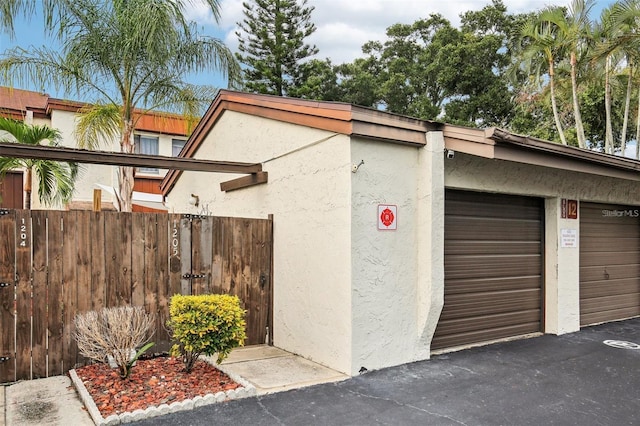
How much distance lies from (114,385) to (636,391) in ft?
17.0

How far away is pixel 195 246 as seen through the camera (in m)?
5.86

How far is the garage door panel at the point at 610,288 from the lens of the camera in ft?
26.1

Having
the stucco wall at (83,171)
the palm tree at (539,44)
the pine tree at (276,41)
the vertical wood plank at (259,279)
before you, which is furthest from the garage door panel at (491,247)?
the pine tree at (276,41)

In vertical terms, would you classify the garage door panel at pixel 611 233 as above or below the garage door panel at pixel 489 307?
above

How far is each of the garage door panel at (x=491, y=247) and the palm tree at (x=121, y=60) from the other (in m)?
6.54

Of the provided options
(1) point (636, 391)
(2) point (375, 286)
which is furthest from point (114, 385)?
(1) point (636, 391)

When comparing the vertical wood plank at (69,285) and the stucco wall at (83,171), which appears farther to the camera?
the stucco wall at (83,171)

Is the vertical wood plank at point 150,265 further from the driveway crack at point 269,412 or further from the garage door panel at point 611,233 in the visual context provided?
the garage door panel at point 611,233

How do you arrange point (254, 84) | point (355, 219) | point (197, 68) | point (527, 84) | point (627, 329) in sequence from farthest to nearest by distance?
point (254, 84) < point (527, 84) < point (197, 68) < point (627, 329) < point (355, 219)

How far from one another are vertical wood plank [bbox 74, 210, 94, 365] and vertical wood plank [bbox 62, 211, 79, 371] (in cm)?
2

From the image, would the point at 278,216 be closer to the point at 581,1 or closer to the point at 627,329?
the point at 627,329

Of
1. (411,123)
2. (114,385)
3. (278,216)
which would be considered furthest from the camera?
(278,216)

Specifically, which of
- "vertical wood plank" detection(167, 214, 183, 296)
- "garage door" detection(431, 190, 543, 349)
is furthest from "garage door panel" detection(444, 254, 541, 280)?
"vertical wood plank" detection(167, 214, 183, 296)

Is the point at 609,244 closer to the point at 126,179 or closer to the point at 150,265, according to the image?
the point at 150,265
